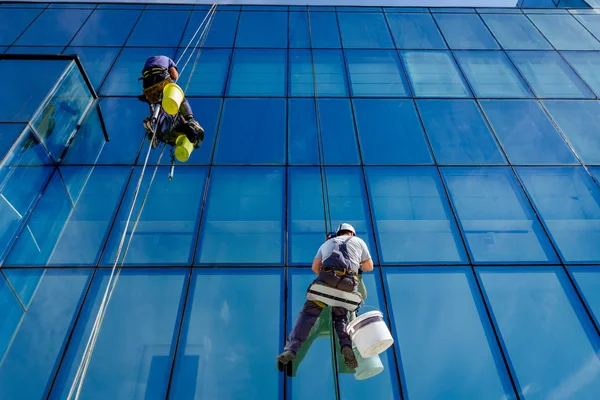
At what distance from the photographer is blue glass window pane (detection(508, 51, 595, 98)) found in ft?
32.7

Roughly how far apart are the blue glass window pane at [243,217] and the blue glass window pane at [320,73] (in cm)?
285

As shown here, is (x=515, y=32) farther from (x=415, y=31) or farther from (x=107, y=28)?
(x=107, y=28)

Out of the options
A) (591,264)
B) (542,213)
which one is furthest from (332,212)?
(591,264)

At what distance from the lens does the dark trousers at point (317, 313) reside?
4746 millimetres

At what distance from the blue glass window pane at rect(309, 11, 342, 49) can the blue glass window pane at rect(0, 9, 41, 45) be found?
8192 mm

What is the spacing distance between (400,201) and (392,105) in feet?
9.83

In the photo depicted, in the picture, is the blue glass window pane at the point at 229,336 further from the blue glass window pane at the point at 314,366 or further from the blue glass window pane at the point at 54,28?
the blue glass window pane at the point at 54,28

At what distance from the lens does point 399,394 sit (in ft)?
17.7

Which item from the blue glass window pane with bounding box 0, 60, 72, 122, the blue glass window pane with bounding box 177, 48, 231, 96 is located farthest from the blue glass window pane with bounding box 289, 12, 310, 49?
the blue glass window pane with bounding box 0, 60, 72, 122

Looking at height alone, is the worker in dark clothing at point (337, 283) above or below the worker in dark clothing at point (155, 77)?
below

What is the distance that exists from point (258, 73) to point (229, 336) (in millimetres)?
6858

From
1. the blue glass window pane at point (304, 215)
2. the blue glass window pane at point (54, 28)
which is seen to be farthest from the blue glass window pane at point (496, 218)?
the blue glass window pane at point (54, 28)

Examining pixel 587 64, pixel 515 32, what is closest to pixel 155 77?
pixel 515 32

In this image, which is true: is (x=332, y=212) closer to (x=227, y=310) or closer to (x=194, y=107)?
(x=227, y=310)
